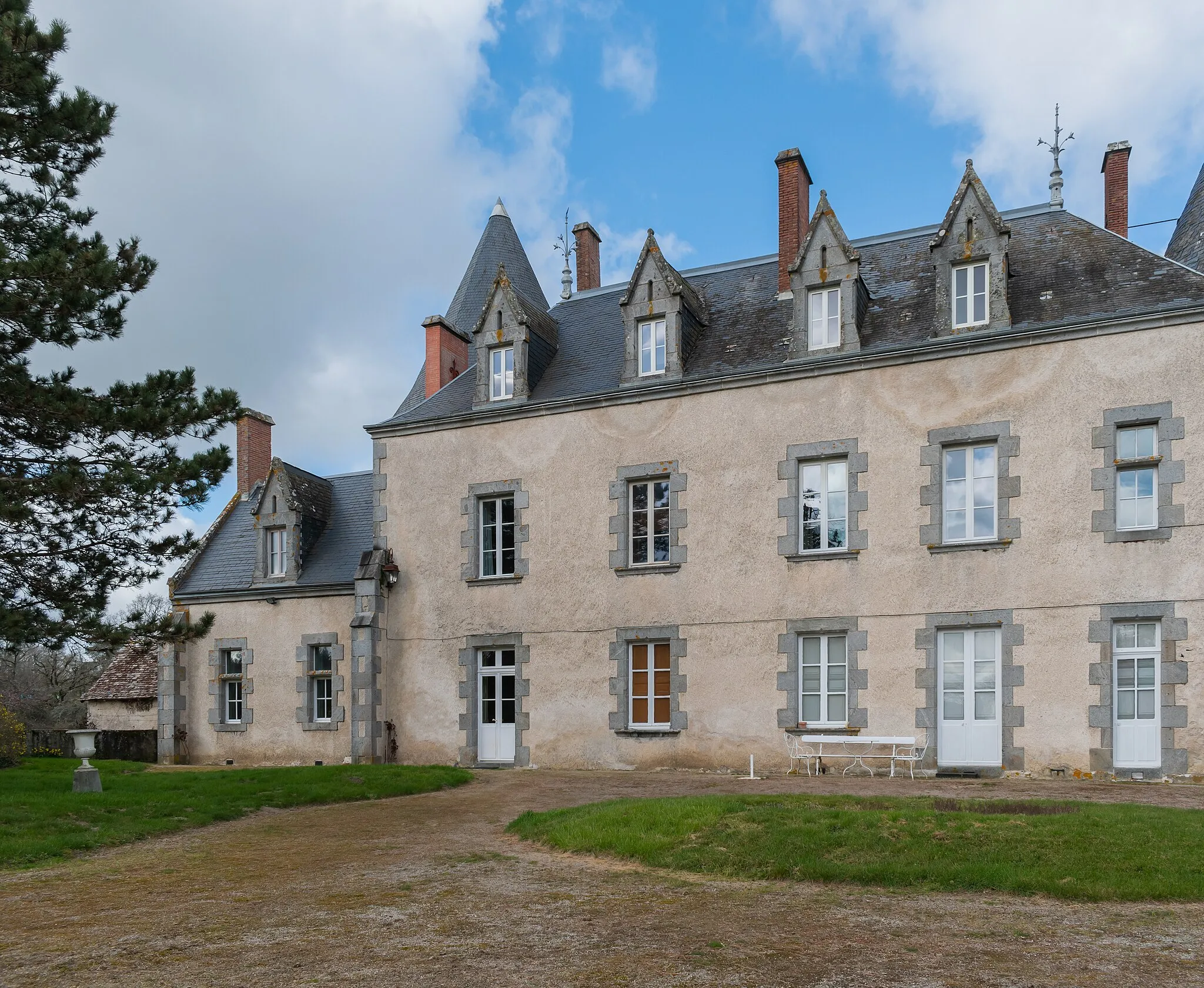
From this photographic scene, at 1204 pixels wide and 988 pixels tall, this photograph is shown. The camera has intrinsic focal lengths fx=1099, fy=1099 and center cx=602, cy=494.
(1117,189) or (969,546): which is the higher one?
(1117,189)

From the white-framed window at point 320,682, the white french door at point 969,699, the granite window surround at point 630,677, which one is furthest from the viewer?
the white-framed window at point 320,682

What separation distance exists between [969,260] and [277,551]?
584 inches

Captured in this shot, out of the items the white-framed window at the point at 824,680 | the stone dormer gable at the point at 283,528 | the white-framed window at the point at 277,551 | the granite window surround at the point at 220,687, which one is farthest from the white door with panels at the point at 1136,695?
the granite window surround at the point at 220,687

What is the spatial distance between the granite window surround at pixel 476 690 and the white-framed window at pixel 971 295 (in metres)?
8.94

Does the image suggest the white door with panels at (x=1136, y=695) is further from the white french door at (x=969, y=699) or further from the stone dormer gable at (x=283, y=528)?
the stone dormer gable at (x=283, y=528)

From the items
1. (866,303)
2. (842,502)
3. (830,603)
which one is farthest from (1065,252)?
(830,603)

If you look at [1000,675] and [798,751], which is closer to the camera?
[1000,675]

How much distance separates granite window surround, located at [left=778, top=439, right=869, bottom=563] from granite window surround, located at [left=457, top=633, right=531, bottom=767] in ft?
16.5

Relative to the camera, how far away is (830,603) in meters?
16.8

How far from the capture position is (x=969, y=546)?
52.3ft

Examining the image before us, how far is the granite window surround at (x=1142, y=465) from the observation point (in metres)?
14.9

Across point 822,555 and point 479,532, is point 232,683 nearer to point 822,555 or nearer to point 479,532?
point 479,532

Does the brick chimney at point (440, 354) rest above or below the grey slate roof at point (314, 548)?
above

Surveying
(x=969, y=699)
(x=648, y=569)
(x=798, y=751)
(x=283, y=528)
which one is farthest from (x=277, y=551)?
(x=969, y=699)
